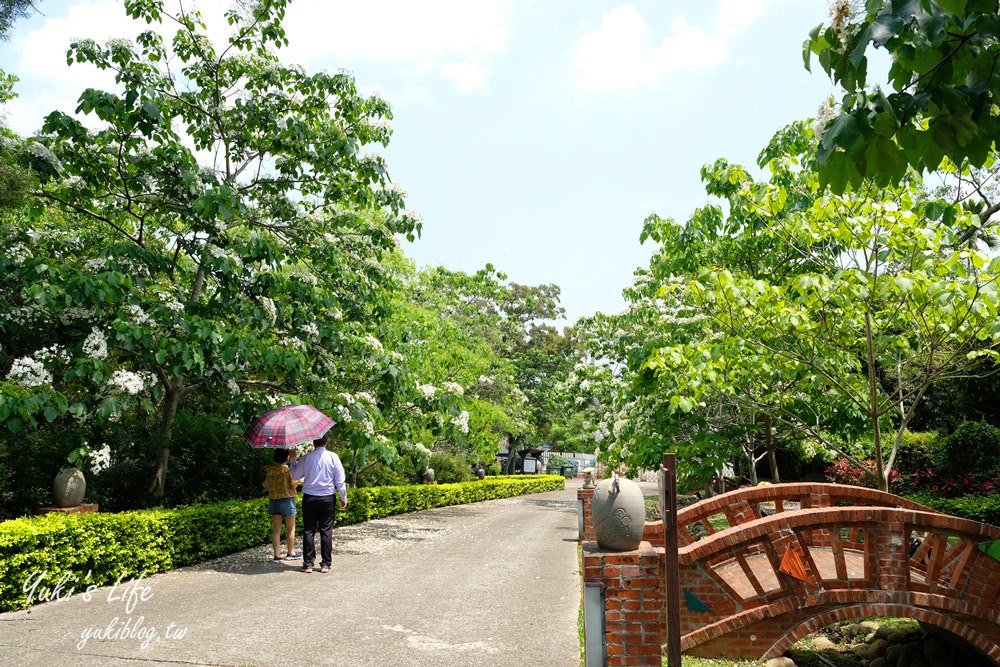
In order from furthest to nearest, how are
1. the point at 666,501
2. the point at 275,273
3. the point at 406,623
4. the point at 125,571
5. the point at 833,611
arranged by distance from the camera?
the point at 275,273 → the point at 125,571 → the point at 406,623 → the point at 833,611 → the point at 666,501

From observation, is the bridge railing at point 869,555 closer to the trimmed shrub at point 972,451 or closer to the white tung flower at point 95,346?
the white tung flower at point 95,346

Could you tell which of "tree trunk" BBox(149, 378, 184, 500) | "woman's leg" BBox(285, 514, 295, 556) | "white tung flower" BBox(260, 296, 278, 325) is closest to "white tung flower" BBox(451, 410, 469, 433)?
"woman's leg" BBox(285, 514, 295, 556)

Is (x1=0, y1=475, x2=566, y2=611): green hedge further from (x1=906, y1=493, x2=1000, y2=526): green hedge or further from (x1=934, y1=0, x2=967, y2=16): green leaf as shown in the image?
(x1=906, y1=493, x2=1000, y2=526): green hedge

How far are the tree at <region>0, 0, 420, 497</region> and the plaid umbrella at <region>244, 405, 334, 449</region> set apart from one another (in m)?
0.57

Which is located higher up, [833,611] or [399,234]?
[399,234]

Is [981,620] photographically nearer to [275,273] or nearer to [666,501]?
[666,501]

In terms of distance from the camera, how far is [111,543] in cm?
833

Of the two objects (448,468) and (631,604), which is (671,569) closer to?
(631,604)

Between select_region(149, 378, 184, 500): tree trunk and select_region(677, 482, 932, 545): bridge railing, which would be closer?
select_region(677, 482, 932, 545): bridge railing

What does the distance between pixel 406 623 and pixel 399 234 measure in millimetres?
7099

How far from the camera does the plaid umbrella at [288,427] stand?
382 inches

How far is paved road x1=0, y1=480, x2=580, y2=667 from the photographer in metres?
5.80

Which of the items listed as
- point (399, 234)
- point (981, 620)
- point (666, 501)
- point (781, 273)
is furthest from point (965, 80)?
point (399, 234)

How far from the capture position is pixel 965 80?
3.14 meters
